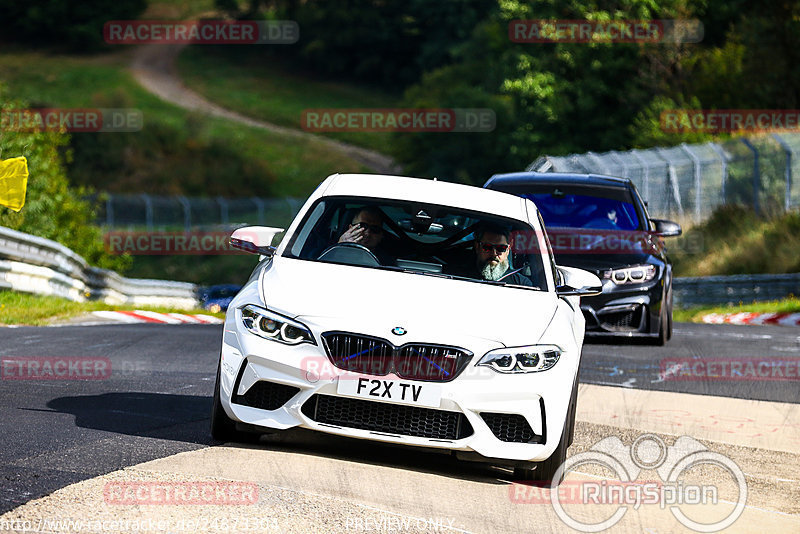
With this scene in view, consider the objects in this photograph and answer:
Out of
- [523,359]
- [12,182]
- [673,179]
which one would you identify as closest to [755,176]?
[673,179]

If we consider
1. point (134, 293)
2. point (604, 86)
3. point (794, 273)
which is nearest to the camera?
point (794, 273)

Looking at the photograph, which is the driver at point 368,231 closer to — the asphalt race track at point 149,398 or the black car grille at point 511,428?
the asphalt race track at point 149,398

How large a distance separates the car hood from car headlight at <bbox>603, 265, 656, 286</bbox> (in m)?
6.10

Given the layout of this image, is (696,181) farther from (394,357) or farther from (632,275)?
(394,357)

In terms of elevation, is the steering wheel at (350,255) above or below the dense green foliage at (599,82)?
above

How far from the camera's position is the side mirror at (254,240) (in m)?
7.74

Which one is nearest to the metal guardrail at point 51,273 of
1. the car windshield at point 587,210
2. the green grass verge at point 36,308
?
the green grass verge at point 36,308

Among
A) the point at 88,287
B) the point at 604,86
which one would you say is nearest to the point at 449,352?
the point at 88,287

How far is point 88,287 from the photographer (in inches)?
909

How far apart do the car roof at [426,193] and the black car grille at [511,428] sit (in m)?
1.80

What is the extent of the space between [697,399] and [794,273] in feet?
48.7

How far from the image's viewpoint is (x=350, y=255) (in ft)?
25.3

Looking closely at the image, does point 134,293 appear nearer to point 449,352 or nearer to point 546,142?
point 449,352

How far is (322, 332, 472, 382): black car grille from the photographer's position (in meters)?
6.63
